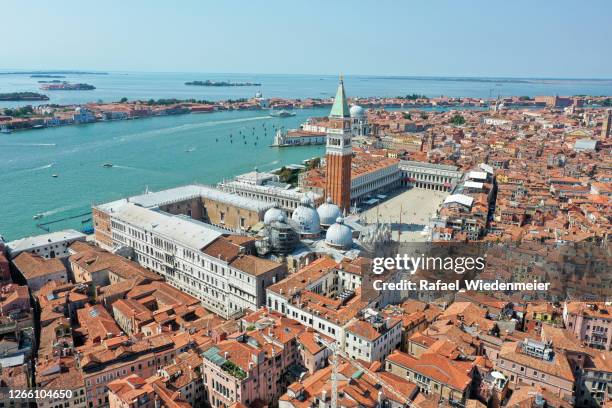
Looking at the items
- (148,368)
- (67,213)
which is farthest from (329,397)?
(67,213)

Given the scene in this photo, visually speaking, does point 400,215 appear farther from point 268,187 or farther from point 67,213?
point 67,213

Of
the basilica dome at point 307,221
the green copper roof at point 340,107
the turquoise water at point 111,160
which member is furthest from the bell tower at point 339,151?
the turquoise water at point 111,160

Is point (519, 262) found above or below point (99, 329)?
above

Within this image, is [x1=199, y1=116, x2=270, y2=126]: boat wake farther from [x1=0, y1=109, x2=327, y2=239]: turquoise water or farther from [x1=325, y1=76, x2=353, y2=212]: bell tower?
[x1=325, y1=76, x2=353, y2=212]: bell tower

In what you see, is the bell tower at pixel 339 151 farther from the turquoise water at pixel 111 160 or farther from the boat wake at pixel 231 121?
the boat wake at pixel 231 121

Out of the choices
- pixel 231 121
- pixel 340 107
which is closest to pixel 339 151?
pixel 340 107

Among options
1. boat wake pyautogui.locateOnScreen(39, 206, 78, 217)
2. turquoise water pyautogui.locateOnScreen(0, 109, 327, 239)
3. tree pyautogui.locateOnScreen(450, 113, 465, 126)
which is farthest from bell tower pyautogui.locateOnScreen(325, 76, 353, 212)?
tree pyautogui.locateOnScreen(450, 113, 465, 126)

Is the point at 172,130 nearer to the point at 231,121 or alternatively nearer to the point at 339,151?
the point at 231,121
